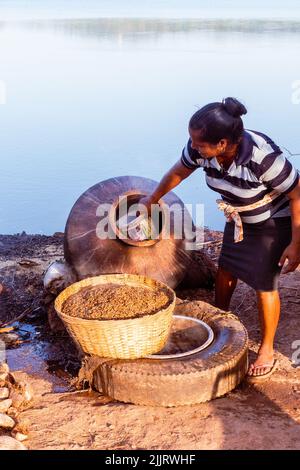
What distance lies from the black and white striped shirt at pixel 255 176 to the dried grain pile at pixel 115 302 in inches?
28.7

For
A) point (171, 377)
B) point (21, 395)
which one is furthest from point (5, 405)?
point (171, 377)

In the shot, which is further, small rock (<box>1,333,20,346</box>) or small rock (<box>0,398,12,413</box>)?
small rock (<box>1,333,20,346</box>)

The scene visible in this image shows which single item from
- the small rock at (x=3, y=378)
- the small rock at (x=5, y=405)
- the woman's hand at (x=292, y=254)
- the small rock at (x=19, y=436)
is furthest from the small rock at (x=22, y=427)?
the woman's hand at (x=292, y=254)

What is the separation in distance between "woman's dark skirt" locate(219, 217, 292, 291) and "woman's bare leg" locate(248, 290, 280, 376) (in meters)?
0.06

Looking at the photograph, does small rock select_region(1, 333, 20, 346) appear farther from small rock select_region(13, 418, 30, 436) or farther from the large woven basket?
small rock select_region(13, 418, 30, 436)

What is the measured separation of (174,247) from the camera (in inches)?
192

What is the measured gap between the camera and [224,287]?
457 cm

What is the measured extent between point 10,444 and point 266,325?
1754mm

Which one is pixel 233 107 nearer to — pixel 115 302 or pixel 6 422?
pixel 115 302

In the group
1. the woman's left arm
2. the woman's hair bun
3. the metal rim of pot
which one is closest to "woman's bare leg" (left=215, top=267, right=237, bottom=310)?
the metal rim of pot

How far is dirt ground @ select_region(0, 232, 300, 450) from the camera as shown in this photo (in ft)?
10.8

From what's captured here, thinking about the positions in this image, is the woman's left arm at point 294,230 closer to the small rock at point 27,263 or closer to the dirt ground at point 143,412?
the dirt ground at point 143,412

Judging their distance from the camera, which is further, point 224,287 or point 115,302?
point 224,287

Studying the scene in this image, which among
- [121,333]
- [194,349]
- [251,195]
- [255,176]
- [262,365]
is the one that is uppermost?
[255,176]
